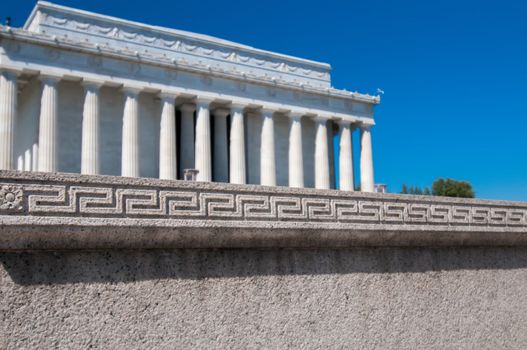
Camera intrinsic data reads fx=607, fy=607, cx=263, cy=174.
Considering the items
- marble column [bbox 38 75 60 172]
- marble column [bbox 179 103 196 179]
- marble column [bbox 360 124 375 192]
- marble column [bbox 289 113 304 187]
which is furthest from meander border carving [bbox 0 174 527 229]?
marble column [bbox 360 124 375 192]

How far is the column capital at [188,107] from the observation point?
142 ft

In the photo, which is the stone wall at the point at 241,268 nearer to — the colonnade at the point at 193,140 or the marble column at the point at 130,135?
the colonnade at the point at 193,140

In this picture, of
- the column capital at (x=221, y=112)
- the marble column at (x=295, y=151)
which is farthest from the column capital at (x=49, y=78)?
the marble column at (x=295, y=151)

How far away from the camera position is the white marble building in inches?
1435

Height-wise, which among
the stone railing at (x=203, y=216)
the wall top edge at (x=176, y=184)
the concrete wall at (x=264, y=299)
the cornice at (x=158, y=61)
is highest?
the cornice at (x=158, y=61)

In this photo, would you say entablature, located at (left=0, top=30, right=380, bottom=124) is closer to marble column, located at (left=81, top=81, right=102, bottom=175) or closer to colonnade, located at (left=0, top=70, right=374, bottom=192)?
colonnade, located at (left=0, top=70, right=374, bottom=192)

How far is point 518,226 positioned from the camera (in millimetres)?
8805

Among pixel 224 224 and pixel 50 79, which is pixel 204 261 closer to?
pixel 224 224

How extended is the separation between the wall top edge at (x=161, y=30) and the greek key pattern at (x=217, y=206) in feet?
121

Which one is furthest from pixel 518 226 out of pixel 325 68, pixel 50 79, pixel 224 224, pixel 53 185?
pixel 325 68

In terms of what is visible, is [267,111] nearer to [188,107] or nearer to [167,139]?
[188,107]

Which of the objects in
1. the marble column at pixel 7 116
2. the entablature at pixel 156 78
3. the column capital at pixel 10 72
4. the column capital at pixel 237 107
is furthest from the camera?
the column capital at pixel 237 107

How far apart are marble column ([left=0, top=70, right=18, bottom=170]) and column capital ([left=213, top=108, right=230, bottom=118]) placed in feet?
46.8

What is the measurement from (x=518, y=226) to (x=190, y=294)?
17.7 ft
